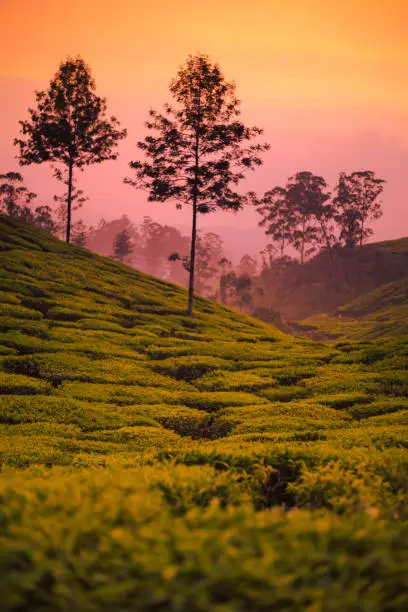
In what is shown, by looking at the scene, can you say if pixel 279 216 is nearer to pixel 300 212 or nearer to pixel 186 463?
pixel 300 212

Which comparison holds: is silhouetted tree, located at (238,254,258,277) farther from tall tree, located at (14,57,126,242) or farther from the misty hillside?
tall tree, located at (14,57,126,242)

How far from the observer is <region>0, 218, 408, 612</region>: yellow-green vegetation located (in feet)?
11.7

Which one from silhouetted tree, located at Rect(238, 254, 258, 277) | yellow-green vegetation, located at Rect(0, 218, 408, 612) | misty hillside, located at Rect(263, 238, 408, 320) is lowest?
yellow-green vegetation, located at Rect(0, 218, 408, 612)

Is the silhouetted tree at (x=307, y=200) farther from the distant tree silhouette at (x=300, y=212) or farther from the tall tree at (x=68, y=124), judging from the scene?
the tall tree at (x=68, y=124)

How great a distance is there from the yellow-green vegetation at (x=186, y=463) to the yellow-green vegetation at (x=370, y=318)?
34.5m

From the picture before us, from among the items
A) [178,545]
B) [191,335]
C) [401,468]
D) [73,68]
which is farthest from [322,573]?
[73,68]

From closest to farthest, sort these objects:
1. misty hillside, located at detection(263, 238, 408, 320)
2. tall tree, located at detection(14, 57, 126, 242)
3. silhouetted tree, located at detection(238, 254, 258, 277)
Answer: tall tree, located at detection(14, 57, 126, 242), misty hillside, located at detection(263, 238, 408, 320), silhouetted tree, located at detection(238, 254, 258, 277)

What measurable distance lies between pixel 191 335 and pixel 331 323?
169 feet

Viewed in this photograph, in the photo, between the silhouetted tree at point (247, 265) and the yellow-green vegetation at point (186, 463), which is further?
the silhouetted tree at point (247, 265)

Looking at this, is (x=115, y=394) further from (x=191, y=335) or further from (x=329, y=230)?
(x=329, y=230)

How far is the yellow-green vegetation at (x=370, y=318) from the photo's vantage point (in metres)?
63.4

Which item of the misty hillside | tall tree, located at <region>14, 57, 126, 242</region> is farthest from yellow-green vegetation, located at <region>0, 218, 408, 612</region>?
the misty hillside

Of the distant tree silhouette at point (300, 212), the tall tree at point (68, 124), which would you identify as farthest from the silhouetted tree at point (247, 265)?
the tall tree at point (68, 124)

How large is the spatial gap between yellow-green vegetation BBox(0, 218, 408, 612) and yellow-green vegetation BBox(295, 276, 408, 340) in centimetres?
→ 3447
